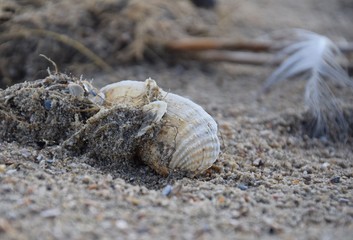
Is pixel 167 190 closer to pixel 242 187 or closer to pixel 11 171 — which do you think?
pixel 242 187

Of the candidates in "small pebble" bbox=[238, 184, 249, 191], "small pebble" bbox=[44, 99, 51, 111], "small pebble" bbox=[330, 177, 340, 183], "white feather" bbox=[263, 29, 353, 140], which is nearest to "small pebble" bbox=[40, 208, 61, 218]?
"small pebble" bbox=[44, 99, 51, 111]

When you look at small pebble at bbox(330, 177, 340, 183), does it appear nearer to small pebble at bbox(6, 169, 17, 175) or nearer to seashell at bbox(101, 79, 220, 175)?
seashell at bbox(101, 79, 220, 175)

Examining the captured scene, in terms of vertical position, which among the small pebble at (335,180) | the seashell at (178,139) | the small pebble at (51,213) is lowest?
the small pebble at (51,213)

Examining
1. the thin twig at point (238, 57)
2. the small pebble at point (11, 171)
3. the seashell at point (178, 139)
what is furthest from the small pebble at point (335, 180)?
the thin twig at point (238, 57)

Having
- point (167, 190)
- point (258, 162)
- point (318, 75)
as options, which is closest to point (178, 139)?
point (167, 190)

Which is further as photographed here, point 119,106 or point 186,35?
point 186,35

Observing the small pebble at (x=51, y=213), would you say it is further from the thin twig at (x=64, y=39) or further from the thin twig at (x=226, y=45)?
the thin twig at (x=226, y=45)

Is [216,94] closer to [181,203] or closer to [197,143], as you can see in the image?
[197,143]

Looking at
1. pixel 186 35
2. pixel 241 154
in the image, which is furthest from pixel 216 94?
pixel 241 154
